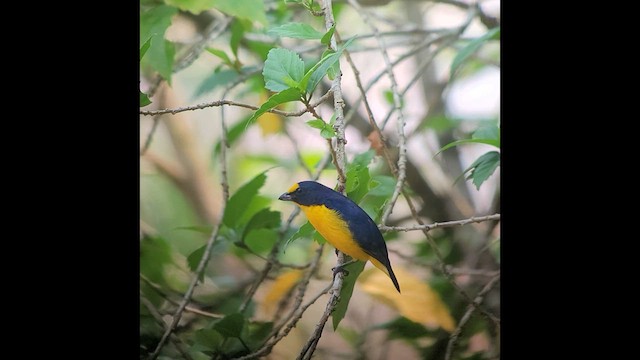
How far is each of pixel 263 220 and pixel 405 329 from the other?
20 centimetres


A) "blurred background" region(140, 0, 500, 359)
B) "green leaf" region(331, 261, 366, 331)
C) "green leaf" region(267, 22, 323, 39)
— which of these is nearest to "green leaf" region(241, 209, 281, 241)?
"blurred background" region(140, 0, 500, 359)

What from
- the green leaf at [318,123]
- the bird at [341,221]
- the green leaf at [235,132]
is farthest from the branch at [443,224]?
the green leaf at [235,132]

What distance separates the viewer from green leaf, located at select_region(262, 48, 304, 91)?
0.64 metres

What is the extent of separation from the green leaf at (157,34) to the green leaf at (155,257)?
18cm

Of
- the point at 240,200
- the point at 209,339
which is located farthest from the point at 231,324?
the point at 240,200

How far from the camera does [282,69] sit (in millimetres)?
645

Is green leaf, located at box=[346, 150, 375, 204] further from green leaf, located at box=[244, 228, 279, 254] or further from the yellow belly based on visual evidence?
green leaf, located at box=[244, 228, 279, 254]

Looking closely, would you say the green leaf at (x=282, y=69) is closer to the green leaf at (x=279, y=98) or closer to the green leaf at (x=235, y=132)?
the green leaf at (x=279, y=98)

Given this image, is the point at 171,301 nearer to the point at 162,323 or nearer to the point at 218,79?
the point at 162,323
